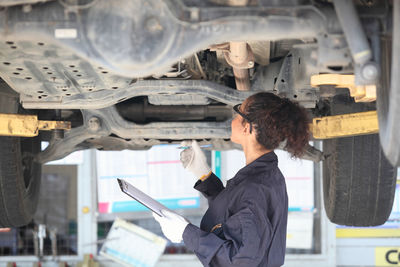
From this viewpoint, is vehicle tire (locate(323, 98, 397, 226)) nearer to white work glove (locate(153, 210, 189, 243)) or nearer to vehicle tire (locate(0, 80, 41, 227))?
white work glove (locate(153, 210, 189, 243))

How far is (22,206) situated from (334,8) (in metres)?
2.40

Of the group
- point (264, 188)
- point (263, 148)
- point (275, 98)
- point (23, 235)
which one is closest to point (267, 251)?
point (264, 188)

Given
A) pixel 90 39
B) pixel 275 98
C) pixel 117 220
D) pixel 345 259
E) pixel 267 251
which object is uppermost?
pixel 90 39

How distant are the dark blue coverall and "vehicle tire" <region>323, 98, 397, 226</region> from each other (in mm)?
799

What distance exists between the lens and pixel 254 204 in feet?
7.31

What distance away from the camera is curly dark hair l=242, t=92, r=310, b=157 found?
236 centimetres

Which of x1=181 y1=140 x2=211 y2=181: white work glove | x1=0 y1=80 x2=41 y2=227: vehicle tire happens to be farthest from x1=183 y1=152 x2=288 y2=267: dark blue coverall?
x1=0 y1=80 x2=41 y2=227: vehicle tire

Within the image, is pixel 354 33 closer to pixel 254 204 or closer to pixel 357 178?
pixel 254 204

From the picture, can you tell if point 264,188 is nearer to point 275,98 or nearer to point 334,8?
point 275,98

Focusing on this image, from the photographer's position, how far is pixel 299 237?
6.27m

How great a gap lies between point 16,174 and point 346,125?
189 cm

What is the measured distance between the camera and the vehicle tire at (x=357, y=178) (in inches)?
124

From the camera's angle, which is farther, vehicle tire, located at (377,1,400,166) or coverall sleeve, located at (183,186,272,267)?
coverall sleeve, located at (183,186,272,267)

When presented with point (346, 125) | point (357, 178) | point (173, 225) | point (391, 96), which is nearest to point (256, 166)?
point (173, 225)
